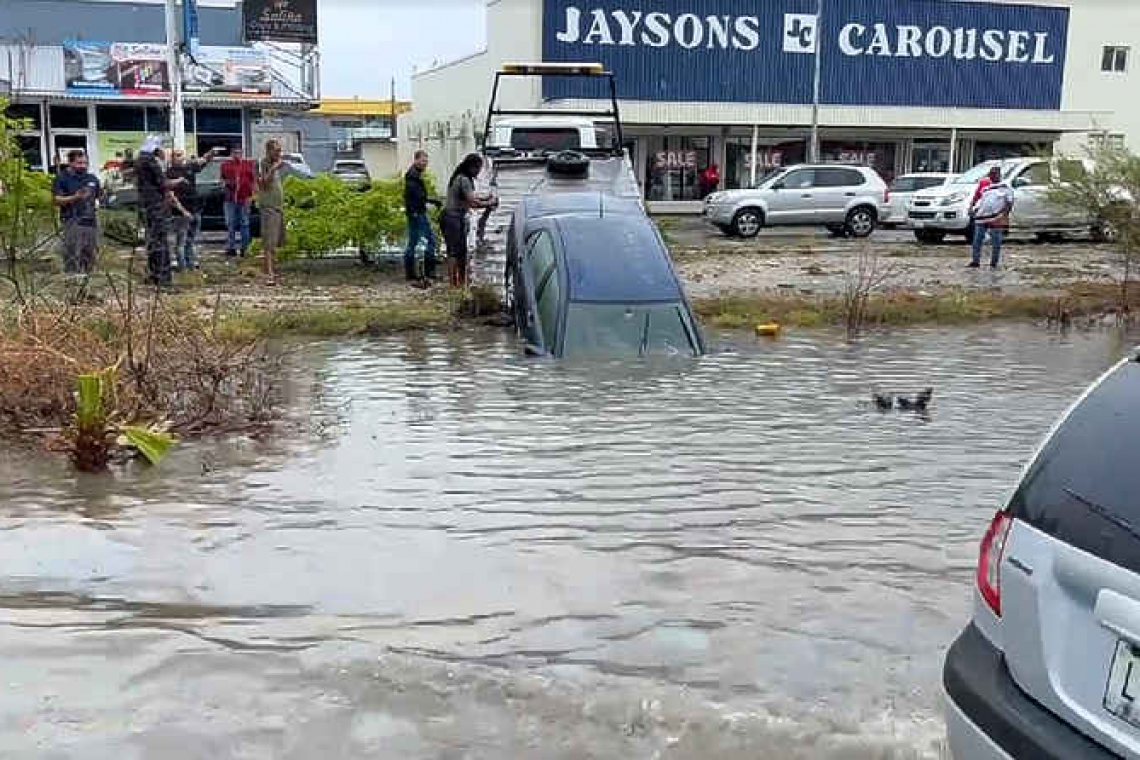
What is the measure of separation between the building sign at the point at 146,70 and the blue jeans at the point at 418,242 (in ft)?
67.8

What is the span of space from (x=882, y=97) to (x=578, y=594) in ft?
120

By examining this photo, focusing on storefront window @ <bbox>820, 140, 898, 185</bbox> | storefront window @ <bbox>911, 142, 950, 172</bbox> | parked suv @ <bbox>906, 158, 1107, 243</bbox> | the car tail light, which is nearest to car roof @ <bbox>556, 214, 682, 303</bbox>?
the car tail light

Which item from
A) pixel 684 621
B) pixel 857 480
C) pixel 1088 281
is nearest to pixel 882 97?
pixel 1088 281

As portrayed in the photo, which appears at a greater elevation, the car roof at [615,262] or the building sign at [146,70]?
the building sign at [146,70]

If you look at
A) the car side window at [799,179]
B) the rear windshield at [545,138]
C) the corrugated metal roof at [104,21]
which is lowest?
the car side window at [799,179]

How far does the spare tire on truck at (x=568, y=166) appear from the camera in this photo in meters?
15.4

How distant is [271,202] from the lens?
15.6 metres

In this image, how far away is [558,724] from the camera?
3.96 metres

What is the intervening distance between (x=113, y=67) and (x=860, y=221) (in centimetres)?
2144

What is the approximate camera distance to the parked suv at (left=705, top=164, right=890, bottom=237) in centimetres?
2678

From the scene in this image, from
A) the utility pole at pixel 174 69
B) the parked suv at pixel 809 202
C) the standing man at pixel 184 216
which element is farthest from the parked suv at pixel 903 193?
the standing man at pixel 184 216

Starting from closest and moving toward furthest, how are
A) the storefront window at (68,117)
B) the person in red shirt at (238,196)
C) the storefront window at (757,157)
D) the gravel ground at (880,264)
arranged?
the gravel ground at (880,264), the person in red shirt at (238,196), the storefront window at (68,117), the storefront window at (757,157)

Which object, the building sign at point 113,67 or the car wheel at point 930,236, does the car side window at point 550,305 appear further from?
the building sign at point 113,67

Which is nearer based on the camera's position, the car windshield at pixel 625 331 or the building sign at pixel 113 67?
the car windshield at pixel 625 331
